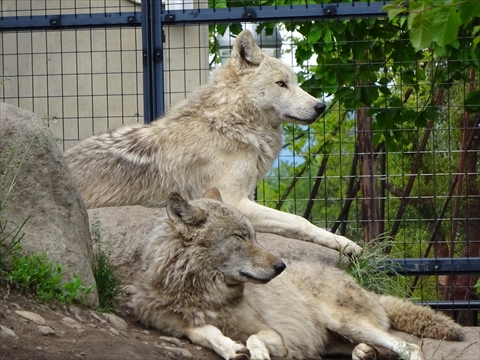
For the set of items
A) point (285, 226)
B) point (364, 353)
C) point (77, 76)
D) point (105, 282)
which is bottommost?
point (364, 353)

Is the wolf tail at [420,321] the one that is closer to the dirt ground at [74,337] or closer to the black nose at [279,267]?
the dirt ground at [74,337]

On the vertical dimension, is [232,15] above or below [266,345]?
above

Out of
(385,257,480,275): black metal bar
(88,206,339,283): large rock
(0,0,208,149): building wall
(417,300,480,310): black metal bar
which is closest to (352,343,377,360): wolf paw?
(88,206,339,283): large rock

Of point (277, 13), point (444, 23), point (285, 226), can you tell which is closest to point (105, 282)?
point (285, 226)

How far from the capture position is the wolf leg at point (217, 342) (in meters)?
4.78

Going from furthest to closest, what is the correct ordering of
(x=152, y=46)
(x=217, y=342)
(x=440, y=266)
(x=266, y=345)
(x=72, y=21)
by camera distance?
(x=72, y=21)
(x=152, y=46)
(x=440, y=266)
(x=266, y=345)
(x=217, y=342)

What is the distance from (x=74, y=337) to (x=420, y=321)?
8.29 ft

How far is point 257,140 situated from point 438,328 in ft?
7.86

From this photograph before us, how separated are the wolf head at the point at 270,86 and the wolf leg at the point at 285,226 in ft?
3.08

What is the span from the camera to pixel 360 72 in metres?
9.38

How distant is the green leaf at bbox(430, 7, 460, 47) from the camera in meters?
4.34

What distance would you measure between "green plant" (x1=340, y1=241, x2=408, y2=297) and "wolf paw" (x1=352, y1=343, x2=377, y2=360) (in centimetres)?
134

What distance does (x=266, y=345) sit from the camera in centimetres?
506

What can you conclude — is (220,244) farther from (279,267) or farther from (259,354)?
(259,354)
